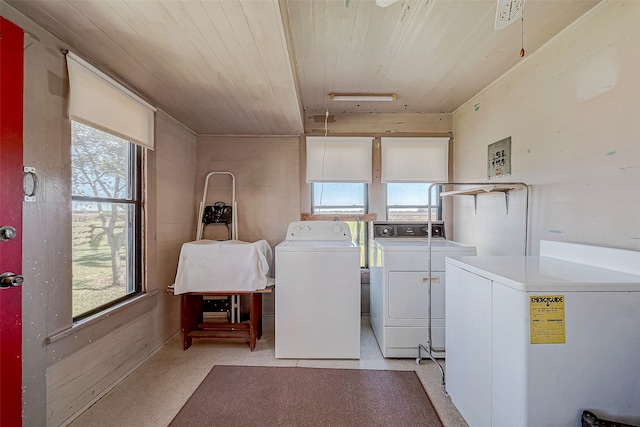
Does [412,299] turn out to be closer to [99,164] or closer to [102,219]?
[102,219]

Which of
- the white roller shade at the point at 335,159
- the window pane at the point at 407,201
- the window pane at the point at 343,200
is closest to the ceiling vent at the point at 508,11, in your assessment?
the white roller shade at the point at 335,159

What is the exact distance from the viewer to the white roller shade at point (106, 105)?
61.2 inches

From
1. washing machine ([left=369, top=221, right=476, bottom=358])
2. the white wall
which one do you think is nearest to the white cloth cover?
washing machine ([left=369, top=221, right=476, bottom=358])

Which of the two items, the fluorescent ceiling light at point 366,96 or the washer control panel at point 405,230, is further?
the washer control panel at point 405,230

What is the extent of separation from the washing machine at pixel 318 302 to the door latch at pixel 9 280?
145 cm

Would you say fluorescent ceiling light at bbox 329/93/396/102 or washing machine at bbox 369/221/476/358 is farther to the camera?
fluorescent ceiling light at bbox 329/93/396/102

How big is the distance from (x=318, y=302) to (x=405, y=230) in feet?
4.15

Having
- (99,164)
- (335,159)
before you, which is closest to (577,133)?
(335,159)

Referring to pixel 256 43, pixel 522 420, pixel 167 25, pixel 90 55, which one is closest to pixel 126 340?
pixel 90 55

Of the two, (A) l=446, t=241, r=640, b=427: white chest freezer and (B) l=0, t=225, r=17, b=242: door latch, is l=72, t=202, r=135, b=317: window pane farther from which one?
(A) l=446, t=241, r=640, b=427: white chest freezer

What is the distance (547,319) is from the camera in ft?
3.65

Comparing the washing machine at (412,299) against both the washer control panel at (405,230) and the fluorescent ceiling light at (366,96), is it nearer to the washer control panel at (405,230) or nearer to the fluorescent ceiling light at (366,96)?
the washer control panel at (405,230)

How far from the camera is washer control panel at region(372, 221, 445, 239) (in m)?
2.93

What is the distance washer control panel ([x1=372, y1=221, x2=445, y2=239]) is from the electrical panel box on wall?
720 mm
